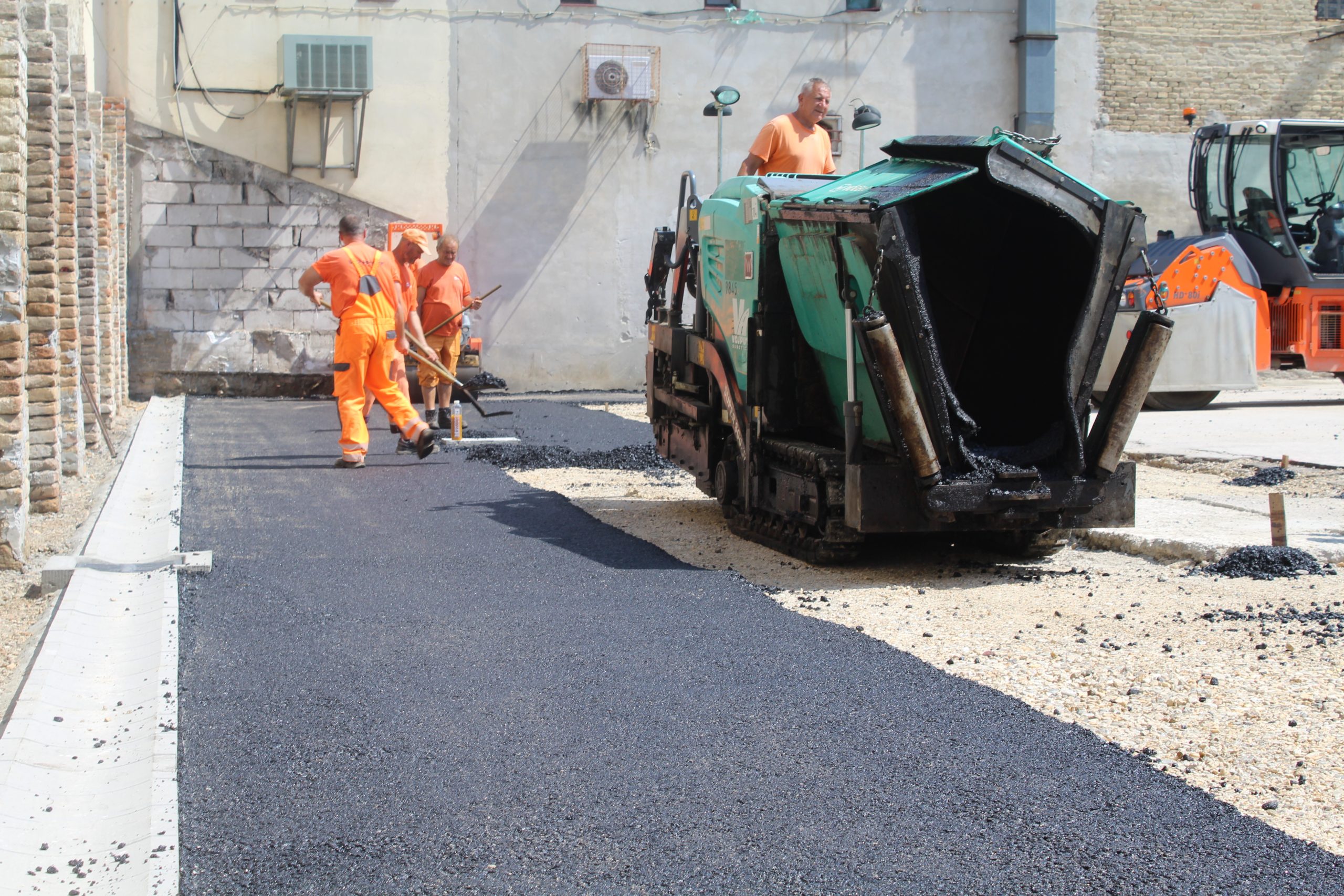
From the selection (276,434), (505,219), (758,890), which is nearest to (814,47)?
(505,219)

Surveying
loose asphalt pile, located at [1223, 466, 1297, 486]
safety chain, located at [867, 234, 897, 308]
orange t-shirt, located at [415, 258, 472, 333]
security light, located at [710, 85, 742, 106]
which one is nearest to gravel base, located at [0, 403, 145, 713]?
safety chain, located at [867, 234, 897, 308]

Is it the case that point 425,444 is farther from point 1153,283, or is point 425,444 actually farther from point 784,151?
point 1153,283

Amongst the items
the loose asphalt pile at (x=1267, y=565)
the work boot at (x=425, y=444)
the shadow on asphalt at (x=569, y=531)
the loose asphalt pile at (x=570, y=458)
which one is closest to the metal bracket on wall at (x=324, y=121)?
the loose asphalt pile at (x=570, y=458)

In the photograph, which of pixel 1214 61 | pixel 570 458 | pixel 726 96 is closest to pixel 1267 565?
pixel 726 96

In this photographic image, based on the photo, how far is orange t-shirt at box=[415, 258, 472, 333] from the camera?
1330 cm

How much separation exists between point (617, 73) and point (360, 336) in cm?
900

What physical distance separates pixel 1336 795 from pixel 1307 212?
1348cm

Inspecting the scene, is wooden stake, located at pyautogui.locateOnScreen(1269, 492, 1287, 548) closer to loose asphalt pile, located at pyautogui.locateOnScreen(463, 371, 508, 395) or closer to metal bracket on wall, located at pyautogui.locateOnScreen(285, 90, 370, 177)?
loose asphalt pile, located at pyautogui.locateOnScreen(463, 371, 508, 395)

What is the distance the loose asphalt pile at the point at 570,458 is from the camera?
1072cm

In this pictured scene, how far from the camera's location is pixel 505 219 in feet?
60.0

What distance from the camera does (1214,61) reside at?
65.2 ft

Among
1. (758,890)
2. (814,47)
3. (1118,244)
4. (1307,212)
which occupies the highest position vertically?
(814,47)

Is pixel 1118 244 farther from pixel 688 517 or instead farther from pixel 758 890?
pixel 758 890

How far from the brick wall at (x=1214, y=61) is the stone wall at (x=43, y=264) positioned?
14.1m
